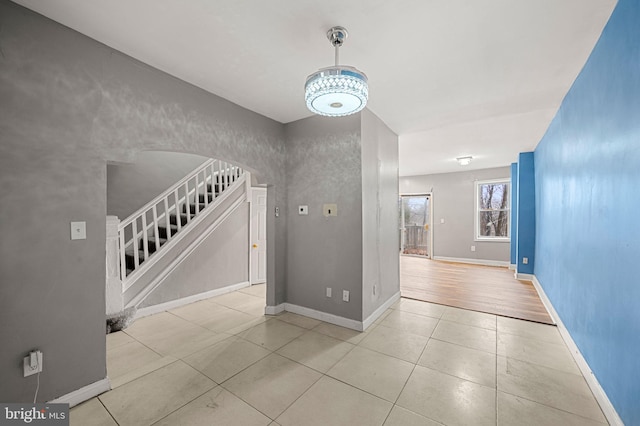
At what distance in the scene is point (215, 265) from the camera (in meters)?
4.20

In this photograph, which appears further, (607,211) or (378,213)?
(378,213)

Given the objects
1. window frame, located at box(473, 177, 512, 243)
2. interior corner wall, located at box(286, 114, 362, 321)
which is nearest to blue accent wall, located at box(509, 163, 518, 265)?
window frame, located at box(473, 177, 512, 243)

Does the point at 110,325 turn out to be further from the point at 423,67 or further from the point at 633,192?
the point at 633,192

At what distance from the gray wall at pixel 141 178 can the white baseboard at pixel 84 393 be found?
309 centimetres

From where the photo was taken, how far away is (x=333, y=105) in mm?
1813

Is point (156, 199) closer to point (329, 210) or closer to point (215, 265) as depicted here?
point (215, 265)

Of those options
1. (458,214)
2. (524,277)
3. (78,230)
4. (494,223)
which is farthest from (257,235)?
(494,223)

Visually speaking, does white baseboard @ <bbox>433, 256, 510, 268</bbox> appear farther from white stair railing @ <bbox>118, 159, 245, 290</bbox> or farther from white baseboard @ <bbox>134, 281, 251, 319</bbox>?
white stair railing @ <bbox>118, 159, 245, 290</bbox>

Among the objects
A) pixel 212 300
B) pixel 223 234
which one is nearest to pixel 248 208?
pixel 223 234

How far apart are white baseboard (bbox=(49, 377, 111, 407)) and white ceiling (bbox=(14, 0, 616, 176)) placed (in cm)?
255

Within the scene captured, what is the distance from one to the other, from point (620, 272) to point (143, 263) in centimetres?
466

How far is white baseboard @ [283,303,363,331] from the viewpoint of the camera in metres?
3.01

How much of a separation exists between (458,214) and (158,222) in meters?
7.70

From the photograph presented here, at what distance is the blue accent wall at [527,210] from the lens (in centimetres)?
498
